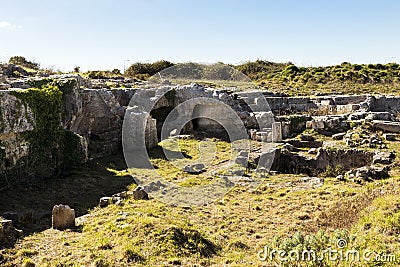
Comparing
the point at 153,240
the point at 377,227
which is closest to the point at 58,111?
the point at 153,240

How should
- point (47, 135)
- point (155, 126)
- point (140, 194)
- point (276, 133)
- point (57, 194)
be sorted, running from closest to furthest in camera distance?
1. point (140, 194)
2. point (57, 194)
3. point (47, 135)
4. point (276, 133)
5. point (155, 126)

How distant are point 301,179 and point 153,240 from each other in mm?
6424

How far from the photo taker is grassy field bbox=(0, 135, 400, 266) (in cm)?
702

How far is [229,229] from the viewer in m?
8.87

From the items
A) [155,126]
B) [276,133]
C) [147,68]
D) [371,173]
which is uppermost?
[147,68]

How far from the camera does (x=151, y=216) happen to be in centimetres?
901

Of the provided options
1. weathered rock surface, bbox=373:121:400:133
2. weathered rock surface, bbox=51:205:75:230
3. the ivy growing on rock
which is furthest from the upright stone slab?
weathered rock surface, bbox=51:205:75:230

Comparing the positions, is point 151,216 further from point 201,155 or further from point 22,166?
point 201,155

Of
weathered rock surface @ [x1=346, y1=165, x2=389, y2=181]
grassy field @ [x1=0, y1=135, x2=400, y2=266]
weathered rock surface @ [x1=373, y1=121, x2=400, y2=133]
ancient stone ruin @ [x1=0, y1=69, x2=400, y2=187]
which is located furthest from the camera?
weathered rock surface @ [x1=373, y1=121, x2=400, y2=133]

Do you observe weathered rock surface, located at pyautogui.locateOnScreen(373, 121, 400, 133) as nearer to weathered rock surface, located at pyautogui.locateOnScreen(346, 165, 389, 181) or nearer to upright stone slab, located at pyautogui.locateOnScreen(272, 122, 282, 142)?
upright stone slab, located at pyautogui.locateOnScreen(272, 122, 282, 142)
